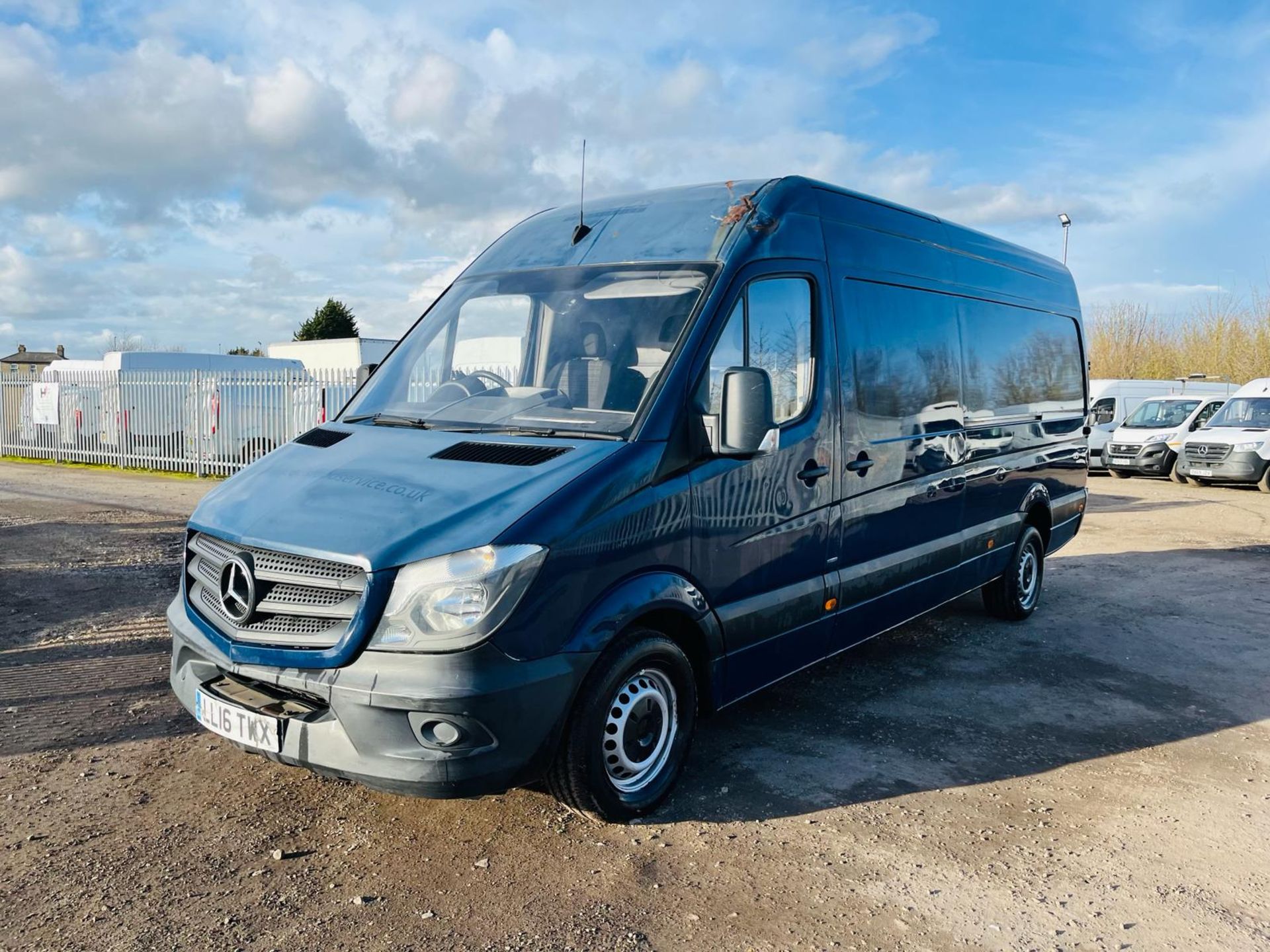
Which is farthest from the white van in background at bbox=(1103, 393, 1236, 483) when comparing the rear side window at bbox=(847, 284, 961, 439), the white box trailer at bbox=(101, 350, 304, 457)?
the white box trailer at bbox=(101, 350, 304, 457)

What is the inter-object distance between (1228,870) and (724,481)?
2396 millimetres

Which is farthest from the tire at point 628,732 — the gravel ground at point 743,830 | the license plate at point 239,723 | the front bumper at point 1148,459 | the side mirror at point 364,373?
the front bumper at point 1148,459

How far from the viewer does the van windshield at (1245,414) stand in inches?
756

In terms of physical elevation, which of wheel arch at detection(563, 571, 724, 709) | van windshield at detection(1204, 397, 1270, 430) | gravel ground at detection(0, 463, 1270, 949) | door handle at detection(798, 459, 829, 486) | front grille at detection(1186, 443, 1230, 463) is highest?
van windshield at detection(1204, 397, 1270, 430)

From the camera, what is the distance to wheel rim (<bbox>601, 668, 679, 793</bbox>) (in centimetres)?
380

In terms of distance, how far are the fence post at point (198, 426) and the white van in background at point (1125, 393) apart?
18019 millimetres

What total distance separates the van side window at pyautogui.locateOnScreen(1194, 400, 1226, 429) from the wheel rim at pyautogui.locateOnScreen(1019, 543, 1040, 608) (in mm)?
16133

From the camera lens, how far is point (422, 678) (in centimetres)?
323

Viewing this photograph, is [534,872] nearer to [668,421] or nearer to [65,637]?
[668,421]

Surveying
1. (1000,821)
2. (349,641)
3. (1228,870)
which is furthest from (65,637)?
(1228,870)

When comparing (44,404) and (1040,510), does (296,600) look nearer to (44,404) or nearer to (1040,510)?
(1040,510)

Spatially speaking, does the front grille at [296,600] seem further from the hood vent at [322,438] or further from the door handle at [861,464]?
the door handle at [861,464]

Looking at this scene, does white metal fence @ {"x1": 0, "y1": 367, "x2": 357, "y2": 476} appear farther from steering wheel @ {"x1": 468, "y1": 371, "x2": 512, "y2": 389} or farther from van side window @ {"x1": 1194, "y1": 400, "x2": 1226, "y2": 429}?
van side window @ {"x1": 1194, "y1": 400, "x2": 1226, "y2": 429}

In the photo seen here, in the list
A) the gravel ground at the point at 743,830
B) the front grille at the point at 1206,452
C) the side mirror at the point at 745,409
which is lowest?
the gravel ground at the point at 743,830
